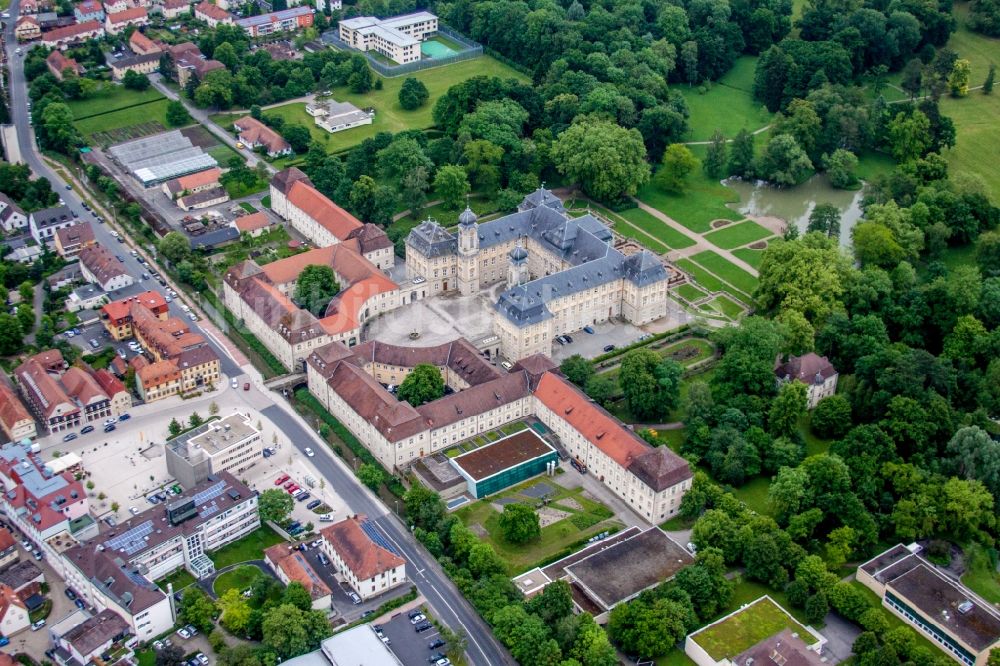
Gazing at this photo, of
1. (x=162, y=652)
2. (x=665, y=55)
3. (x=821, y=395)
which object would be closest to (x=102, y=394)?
(x=162, y=652)

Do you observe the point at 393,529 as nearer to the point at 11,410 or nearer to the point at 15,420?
the point at 15,420

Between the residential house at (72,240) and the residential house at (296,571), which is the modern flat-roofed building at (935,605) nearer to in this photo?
the residential house at (296,571)

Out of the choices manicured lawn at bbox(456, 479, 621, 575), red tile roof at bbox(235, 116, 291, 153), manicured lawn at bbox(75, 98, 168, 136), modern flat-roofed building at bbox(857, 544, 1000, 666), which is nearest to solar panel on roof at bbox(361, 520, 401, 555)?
manicured lawn at bbox(456, 479, 621, 575)

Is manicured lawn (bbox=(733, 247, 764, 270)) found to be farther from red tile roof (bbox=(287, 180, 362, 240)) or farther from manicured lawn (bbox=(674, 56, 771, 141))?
red tile roof (bbox=(287, 180, 362, 240))

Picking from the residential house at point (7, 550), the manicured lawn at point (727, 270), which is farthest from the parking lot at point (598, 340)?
the residential house at point (7, 550)

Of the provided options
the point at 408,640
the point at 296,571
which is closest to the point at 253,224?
the point at 296,571

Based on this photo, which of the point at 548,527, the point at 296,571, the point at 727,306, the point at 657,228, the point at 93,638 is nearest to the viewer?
the point at 93,638

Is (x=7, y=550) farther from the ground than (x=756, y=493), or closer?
closer
